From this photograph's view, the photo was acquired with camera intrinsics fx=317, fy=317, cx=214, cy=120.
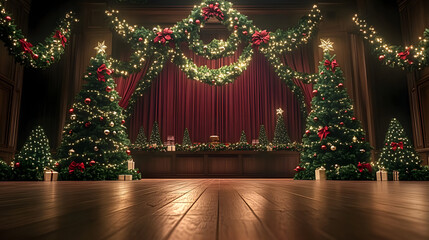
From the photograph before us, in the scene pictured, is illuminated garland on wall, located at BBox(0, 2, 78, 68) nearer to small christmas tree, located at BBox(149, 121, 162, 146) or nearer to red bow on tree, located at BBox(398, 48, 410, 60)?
small christmas tree, located at BBox(149, 121, 162, 146)

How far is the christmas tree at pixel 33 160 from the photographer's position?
4812 millimetres

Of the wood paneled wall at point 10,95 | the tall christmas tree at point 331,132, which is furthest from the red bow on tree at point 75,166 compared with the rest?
the tall christmas tree at point 331,132

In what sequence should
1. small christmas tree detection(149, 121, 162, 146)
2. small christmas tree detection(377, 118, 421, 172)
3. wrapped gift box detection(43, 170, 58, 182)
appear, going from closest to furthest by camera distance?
wrapped gift box detection(43, 170, 58, 182)
small christmas tree detection(377, 118, 421, 172)
small christmas tree detection(149, 121, 162, 146)

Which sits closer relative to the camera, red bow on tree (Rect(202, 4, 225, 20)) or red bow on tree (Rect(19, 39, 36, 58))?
red bow on tree (Rect(19, 39, 36, 58))

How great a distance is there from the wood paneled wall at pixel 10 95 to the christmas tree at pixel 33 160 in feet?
8.57

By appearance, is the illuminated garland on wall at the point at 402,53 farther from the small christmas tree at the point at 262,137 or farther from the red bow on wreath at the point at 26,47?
the red bow on wreath at the point at 26,47

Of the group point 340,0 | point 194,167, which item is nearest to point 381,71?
point 340,0

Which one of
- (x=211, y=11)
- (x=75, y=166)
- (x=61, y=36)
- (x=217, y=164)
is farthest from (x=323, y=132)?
(x=61, y=36)

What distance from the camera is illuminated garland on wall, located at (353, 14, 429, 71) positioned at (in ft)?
19.3

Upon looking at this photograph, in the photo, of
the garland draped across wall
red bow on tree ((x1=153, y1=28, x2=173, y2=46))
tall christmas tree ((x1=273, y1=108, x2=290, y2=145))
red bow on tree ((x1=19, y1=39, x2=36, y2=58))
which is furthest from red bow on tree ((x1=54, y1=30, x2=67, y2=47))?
tall christmas tree ((x1=273, y1=108, x2=290, y2=145))

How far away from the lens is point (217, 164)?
8109 millimetres

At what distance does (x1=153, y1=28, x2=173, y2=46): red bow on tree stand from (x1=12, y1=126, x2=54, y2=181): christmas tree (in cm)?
297

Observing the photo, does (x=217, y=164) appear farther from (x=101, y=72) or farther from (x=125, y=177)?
(x=101, y=72)

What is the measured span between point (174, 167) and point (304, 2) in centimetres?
589
